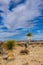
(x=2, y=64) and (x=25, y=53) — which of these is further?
(x=25, y=53)

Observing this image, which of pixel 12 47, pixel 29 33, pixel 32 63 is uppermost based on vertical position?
pixel 29 33

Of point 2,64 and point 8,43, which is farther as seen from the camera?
point 8,43

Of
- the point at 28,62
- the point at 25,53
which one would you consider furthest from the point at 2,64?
the point at 25,53

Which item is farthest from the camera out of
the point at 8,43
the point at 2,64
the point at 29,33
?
the point at 29,33

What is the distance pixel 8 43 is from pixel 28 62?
14.6 feet

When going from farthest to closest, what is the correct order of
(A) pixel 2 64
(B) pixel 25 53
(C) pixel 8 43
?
Answer: (B) pixel 25 53 → (C) pixel 8 43 → (A) pixel 2 64

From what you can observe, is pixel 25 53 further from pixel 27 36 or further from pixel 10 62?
pixel 27 36

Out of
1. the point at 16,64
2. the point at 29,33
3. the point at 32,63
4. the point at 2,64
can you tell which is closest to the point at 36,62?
the point at 32,63

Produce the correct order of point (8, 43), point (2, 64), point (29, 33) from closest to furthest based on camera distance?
point (2, 64) < point (8, 43) < point (29, 33)

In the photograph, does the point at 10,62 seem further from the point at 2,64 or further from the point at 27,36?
the point at 27,36

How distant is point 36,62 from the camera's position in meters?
20.1

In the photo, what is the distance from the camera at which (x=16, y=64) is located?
19.6 metres

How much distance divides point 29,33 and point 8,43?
64.8 feet

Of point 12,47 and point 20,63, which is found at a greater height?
point 12,47
